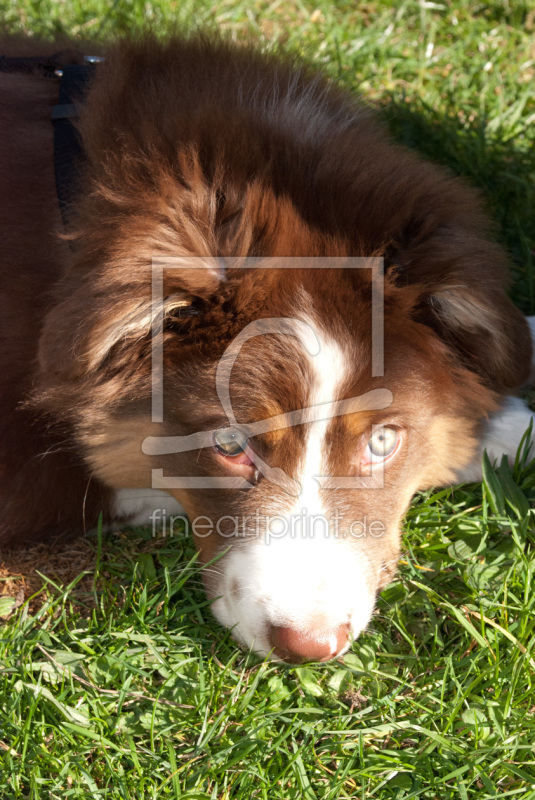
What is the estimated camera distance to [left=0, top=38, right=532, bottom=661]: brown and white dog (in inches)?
96.7

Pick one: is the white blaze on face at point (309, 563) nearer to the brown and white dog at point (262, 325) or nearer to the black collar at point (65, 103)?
the brown and white dog at point (262, 325)

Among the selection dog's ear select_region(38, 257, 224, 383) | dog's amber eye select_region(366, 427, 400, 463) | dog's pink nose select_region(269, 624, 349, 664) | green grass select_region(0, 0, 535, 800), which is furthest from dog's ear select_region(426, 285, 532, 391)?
dog's pink nose select_region(269, 624, 349, 664)

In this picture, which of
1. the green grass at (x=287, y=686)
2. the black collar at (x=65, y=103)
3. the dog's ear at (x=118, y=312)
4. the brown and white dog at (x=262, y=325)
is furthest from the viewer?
the black collar at (x=65, y=103)

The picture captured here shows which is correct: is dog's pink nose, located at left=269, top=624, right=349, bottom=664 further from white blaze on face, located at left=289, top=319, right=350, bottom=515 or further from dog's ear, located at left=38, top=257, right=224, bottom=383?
dog's ear, located at left=38, top=257, right=224, bottom=383

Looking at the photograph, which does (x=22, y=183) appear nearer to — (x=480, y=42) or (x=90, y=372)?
(x=90, y=372)

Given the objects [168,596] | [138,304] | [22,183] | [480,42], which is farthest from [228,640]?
[480,42]

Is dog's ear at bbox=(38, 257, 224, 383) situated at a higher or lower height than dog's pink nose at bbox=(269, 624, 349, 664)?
higher

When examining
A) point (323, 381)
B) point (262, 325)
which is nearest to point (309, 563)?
point (323, 381)

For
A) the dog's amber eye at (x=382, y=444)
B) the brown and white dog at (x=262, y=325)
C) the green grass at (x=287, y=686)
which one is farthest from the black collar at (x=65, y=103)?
the green grass at (x=287, y=686)

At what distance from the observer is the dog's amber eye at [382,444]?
2.63m

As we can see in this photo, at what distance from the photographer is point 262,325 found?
2.49 m

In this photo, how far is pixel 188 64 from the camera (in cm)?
301

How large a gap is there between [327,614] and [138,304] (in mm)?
1090

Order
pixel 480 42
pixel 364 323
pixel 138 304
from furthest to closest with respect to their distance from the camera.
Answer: pixel 480 42, pixel 364 323, pixel 138 304
